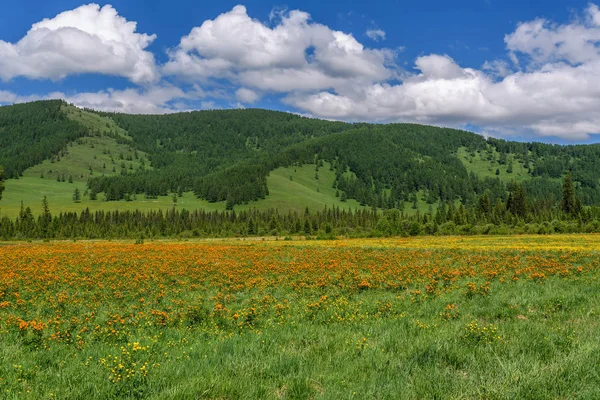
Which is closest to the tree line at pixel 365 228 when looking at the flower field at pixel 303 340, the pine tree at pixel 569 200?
the pine tree at pixel 569 200

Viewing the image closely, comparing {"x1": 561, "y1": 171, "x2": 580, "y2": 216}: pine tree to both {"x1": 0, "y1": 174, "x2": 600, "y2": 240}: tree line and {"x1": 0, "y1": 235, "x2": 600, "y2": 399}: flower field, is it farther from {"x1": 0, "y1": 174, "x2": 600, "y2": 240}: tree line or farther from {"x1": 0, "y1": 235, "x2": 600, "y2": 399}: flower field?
{"x1": 0, "y1": 235, "x2": 600, "y2": 399}: flower field

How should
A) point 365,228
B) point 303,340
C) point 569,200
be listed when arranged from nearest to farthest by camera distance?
1. point 303,340
2. point 569,200
3. point 365,228

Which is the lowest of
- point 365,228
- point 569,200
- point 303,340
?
point 365,228

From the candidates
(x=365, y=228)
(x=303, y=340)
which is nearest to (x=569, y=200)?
(x=365, y=228)

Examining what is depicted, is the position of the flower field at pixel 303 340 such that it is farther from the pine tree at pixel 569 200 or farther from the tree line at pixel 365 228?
the pine tree at pixel 569 200

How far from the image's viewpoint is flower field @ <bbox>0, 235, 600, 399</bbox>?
628 cm

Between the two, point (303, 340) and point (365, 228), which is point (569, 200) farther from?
point (303, 340)

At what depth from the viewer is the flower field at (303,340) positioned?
628 centimetres

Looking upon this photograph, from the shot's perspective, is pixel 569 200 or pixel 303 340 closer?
pixel 303 340

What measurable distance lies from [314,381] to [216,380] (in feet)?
5.74

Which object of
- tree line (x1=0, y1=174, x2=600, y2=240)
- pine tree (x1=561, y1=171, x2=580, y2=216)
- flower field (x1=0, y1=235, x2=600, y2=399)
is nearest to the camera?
flower field (x1=0, y1=235, x2=600, y2=399)

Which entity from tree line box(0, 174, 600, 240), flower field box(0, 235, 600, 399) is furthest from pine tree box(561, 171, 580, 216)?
flower field box(0, 235, 600, 399)

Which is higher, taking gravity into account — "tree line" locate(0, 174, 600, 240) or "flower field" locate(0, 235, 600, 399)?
"flower field" locate(0, 235, 600, 399)

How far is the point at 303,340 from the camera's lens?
30.6ft
